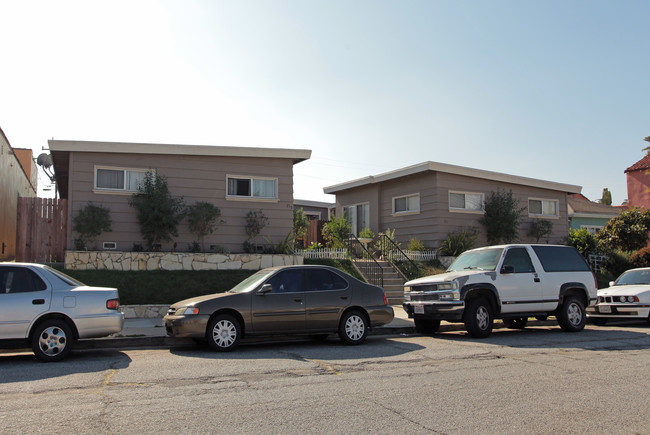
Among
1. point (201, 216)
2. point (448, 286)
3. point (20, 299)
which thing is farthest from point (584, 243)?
point (20, 299)

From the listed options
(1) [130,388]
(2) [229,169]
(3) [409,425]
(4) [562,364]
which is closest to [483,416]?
(3) [409,425]

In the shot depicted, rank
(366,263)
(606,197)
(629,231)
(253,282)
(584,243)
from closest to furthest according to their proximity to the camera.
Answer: (253,282) → (366,263) → (629,231) → (584,243) → (606,197)

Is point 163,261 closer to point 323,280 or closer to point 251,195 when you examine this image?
point 251,195

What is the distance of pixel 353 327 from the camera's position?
1082cm

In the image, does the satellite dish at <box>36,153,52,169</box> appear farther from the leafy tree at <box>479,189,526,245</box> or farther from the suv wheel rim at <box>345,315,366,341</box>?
the suv wheel rim at <box>345,315,366,341</box>

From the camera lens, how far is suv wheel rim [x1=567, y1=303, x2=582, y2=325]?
42.6ft

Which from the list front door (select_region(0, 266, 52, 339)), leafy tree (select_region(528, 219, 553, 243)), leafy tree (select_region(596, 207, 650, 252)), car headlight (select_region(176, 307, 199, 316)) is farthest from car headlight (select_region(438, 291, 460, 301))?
leafy tree (select_region(596, 207, 650, 252))

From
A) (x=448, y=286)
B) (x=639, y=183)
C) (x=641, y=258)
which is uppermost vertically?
(x=639, y=183)

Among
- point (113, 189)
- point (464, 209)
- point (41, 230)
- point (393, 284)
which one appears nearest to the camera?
point (41, 230)

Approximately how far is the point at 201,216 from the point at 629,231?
18966 millimetres

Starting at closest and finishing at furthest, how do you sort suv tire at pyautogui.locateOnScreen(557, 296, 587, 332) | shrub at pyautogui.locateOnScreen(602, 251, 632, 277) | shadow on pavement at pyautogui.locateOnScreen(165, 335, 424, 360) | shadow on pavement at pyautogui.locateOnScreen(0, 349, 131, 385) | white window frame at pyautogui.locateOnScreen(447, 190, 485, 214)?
1. shadow on pavement at pyautogui.locateOnScreen(0, 349, 131, 385)
2. shadow on pavement at pyautogui.locateOnScreen(165, 335, 424, 360)
3. suv tire at pyautogui.locateOnScreen(557, 296, 587, 332)
4. white window frame at pyautogui.locateOnScreen(447, 190, 485, 214)
5. shrub at pyautogui.locateOnScreen(602, 251, 632, 277)

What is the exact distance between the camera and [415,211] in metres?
23.2

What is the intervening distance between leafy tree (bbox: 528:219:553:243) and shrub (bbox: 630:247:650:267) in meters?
3.50

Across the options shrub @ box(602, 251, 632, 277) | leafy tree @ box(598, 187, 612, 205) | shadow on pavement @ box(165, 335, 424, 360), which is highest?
leafy tree @ box(598, 187, 612, 205)
